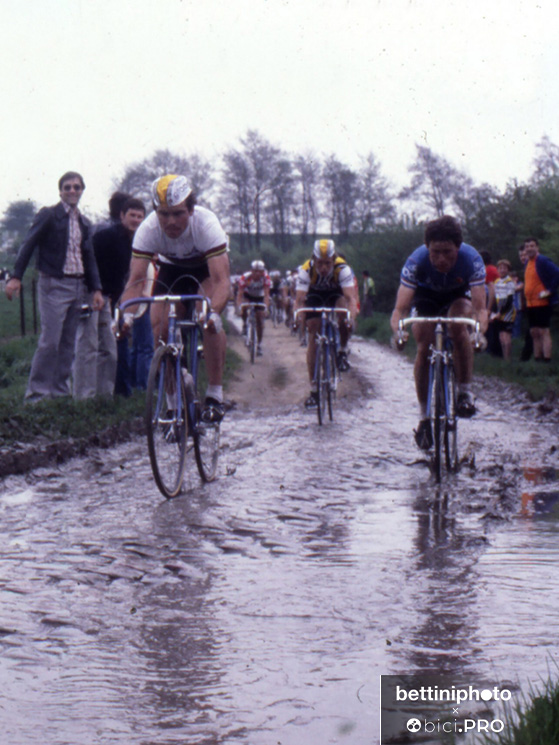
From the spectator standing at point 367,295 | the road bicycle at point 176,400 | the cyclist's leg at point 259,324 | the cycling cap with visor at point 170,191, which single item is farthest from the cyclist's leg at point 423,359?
the spectator standing at point 367,295

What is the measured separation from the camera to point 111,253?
1177 cm

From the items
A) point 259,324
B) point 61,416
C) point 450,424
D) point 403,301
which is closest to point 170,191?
point 403,301

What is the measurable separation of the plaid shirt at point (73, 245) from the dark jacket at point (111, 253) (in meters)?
0.59

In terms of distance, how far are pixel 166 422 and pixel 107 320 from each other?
16.2 feet

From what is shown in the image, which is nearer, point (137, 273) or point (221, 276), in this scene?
point (221, 276)


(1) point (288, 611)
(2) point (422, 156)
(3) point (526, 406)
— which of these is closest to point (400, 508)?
(1) point (288, 611)

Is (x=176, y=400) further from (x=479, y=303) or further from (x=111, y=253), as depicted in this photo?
(x=111, y=253)

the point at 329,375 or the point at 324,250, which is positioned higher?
the point at 324,250

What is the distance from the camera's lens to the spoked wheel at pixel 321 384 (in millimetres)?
11220

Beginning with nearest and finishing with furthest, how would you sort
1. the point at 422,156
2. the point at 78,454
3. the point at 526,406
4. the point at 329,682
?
the point at 329,682 → the point at 78,454 → the point at 526,406 → the point at 422,156

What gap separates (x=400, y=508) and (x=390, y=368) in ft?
43.3

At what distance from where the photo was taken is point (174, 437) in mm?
7016

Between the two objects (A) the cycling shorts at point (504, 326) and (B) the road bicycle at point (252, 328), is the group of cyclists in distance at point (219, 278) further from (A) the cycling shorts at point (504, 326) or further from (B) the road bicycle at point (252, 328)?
(B) the road bicycle at point (252, 328)

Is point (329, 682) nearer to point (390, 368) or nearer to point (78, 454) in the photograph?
point (78, 454)
